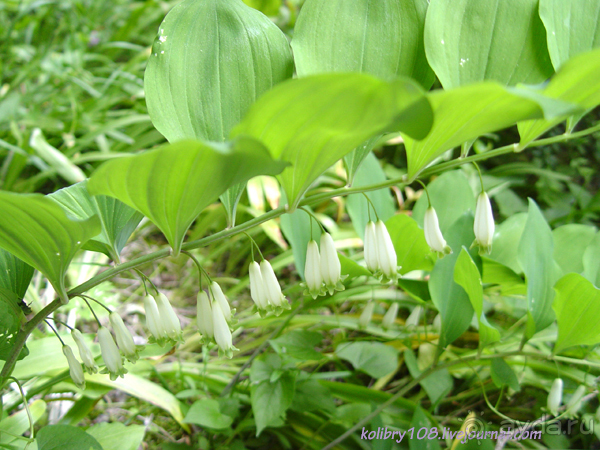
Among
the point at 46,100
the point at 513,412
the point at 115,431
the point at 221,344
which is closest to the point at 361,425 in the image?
the point at 221,344

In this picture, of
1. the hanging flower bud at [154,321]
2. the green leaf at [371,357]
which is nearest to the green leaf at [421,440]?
the green leaf at [371,357]

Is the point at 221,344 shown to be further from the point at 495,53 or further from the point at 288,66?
the point at 495,53

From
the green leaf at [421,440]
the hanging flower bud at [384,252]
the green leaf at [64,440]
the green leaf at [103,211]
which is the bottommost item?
the green leaf at [421,440]

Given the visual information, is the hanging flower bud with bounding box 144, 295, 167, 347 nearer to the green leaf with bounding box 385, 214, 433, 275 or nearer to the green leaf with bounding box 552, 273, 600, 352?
the green leaf with bounding box 385, 214, 433, 275

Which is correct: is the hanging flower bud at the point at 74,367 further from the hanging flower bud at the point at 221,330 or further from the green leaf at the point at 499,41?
the green leaf at the point at 499,41

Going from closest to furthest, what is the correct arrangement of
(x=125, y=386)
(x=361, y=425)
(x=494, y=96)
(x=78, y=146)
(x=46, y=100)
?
(x=494, y=96) → (x=361, y=425) → (x=125, y=386) → (x=78, y=146) → (x=46, y=100)

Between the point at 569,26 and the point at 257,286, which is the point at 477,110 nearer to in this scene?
the point at 569,26

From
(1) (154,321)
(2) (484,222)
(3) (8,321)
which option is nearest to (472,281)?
(2) (484,222)
